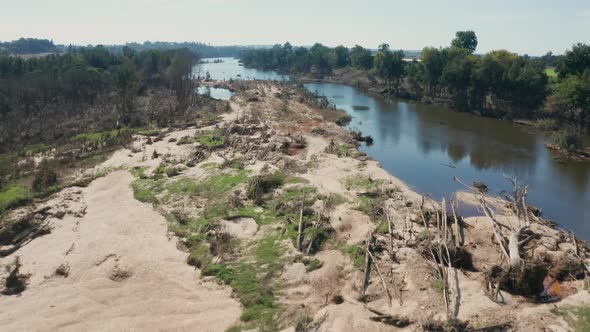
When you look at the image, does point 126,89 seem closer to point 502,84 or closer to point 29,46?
point 502,84

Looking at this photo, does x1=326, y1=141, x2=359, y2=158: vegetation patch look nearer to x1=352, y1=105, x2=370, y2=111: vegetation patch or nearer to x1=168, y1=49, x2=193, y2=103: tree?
x1=352, y1=105, x2=370, y2=111: vegetation patch

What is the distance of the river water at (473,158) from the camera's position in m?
24.7

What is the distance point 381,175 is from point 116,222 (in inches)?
637

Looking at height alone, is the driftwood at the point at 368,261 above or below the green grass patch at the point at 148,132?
below

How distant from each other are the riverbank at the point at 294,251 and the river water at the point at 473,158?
3620mm

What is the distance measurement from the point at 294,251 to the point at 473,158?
23847 millimetres

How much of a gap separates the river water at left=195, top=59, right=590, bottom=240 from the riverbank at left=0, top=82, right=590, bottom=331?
362 cm

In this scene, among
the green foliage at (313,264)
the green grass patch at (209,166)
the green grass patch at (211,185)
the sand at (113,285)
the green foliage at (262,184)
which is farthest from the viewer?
the green grass patch at (209,166)

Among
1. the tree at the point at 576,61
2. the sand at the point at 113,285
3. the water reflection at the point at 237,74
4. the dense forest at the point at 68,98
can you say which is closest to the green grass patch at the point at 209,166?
the sand at the point at 113,285

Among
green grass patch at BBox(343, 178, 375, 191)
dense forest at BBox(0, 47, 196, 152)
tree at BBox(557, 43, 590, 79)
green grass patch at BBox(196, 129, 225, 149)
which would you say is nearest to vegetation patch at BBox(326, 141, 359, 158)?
green grass patch at BBox(343, 178, 375, 191)

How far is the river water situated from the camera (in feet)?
80.9

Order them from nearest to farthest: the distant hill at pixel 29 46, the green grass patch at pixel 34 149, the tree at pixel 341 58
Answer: the green grass patch at pixel 34 149 → the tree at pixel 341 58 → the distant hill at pixel 29 46

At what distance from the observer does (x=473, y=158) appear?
110 feet

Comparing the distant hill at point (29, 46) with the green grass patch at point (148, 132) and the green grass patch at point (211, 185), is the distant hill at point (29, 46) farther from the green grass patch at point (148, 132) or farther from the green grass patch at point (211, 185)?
the green grass patch at point (211, 185)
